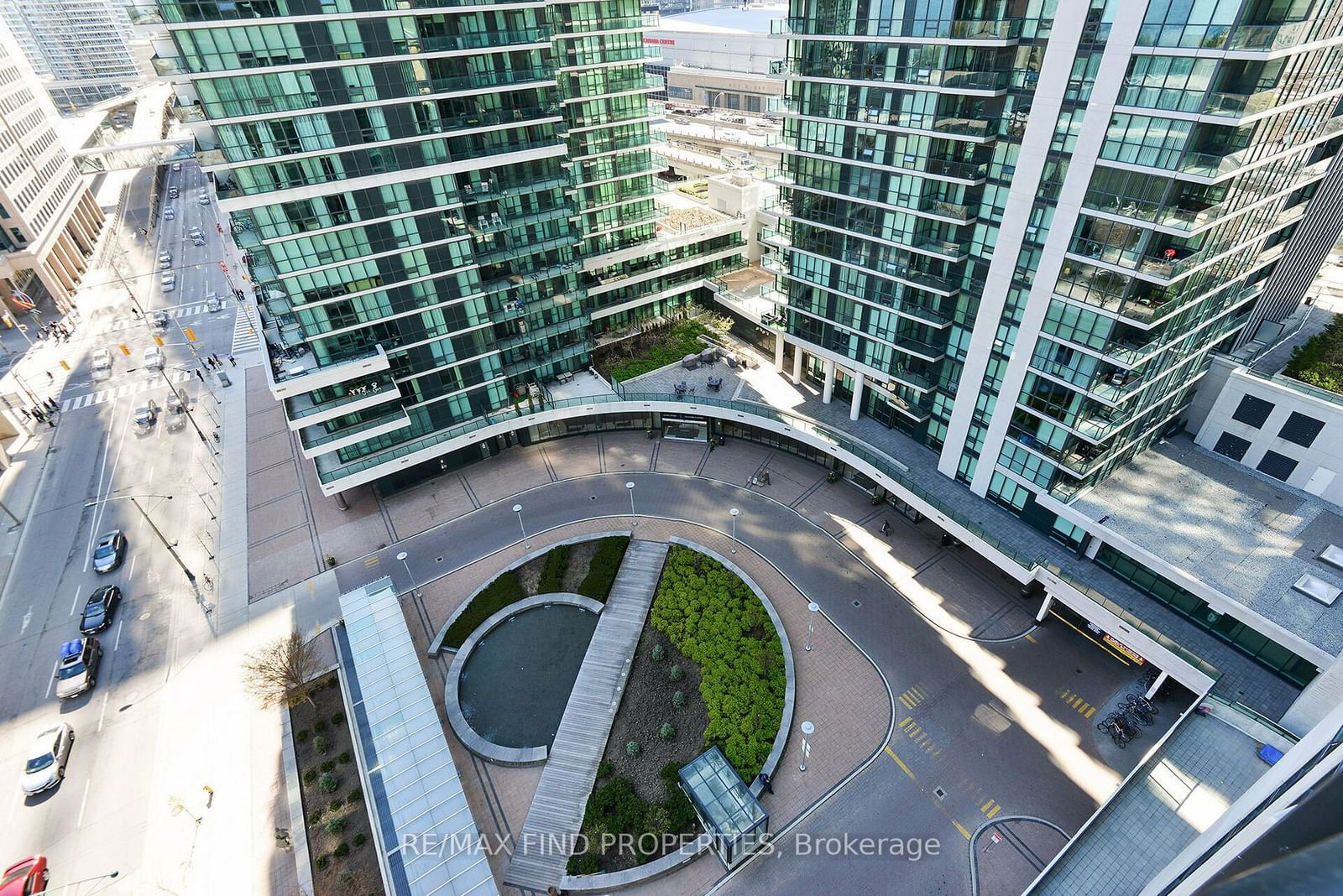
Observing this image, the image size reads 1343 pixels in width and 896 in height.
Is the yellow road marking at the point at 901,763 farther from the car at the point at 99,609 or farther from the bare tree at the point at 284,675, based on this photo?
the car at the point at 99,609

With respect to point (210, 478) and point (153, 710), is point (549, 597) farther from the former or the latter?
point (210, 478)

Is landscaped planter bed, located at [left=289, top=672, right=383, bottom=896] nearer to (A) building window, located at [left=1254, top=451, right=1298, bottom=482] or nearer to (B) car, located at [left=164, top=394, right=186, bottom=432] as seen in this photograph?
(B) car, located at [left=164, top=394, right=186, bottom=432]

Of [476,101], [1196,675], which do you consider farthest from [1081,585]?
[476,101]

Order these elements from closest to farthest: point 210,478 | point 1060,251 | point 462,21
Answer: point 1060,251 < point 462,21 < point 210,478

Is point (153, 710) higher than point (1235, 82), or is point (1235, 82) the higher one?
point (1235, 82)

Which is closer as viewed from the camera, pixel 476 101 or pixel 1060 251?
pixel 1060 251

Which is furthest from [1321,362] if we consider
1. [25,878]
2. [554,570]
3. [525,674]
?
[25,878]

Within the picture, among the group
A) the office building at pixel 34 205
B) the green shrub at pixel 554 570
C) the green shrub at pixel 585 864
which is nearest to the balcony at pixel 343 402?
the green shrub at pixel 554 570

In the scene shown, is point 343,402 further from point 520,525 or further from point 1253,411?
point 1253,411

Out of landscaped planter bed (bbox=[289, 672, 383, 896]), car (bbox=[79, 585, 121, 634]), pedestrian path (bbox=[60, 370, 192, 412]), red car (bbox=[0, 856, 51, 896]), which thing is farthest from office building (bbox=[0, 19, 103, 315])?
landscaped planter bed (bbox=[289, 672, 383, 896])
